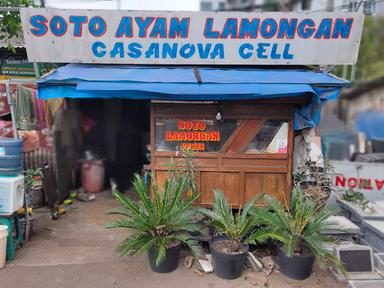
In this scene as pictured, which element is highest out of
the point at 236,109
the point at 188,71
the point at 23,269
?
the point at 188,71

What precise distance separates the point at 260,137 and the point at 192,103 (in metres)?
1.23

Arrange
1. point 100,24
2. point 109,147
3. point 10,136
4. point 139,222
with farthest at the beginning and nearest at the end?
1. point 109,147
2. point 10,136
3. point 100,24
4. point 139,222

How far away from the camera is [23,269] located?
193 inches

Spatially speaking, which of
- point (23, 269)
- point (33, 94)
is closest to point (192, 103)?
point (33, 94)

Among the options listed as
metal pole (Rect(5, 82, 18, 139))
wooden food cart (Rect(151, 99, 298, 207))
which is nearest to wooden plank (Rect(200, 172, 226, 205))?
wooden food cart (Rect(151, 99, 298, 207))

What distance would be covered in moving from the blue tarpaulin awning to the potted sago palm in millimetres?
1533

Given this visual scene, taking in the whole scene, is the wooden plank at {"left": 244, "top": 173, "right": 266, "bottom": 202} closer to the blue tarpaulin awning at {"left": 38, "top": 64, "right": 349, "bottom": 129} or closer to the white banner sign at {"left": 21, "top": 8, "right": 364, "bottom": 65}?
the blue tarpaulin awning at {"left": 38, "top": 64, "right": 349, "bottom": 129}

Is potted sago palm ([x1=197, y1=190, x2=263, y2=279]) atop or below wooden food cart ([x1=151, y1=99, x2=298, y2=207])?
below

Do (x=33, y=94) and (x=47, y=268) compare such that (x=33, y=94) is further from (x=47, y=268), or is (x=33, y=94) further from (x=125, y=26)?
(x=47, y=268)

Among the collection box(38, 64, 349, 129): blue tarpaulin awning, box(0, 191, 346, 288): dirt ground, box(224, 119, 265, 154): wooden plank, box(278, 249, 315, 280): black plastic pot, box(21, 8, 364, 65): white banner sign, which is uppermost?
box(21, 8, 364, 65): white banner sign

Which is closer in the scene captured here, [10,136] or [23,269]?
[23,269]

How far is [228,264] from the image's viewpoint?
15.2 ft

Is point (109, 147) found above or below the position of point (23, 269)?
above

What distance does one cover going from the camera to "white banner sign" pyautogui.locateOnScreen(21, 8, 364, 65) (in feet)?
17.4
